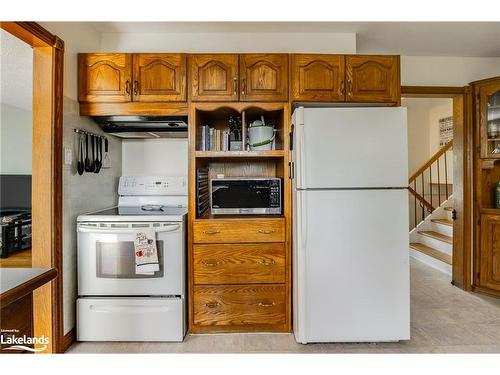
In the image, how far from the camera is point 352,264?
2051 millimetres

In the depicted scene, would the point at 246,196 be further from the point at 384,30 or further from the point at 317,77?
the point at 384,30

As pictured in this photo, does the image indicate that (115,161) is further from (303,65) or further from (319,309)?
(319,309)

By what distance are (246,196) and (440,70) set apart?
2.50m

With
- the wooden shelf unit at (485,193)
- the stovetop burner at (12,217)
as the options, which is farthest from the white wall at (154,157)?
the wooden shelf unit at (485,193)

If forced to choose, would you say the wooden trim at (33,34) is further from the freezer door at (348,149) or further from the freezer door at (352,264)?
the freezer door at (352,264)

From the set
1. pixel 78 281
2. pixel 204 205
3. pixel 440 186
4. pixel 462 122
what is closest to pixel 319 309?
pixel 204 205

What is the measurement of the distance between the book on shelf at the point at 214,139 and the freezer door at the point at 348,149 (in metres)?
0.67

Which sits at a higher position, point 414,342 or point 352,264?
point 352,264

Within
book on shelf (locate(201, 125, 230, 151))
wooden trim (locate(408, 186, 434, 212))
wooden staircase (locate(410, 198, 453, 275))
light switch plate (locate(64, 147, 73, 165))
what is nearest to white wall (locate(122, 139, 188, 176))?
book on shelf (locate(201, 125, 230, 151))

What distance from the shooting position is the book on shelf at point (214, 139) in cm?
244

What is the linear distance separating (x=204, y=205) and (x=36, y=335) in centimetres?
138

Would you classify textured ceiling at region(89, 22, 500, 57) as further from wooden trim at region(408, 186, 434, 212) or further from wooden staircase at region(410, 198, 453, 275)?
wooden trim at region(408, 186, 434, 212)

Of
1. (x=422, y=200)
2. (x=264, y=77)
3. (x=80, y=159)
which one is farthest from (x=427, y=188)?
(x=80, y=159)

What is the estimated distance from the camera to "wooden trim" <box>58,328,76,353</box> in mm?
2045
